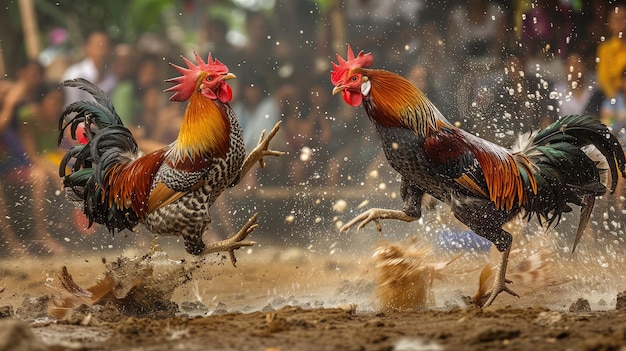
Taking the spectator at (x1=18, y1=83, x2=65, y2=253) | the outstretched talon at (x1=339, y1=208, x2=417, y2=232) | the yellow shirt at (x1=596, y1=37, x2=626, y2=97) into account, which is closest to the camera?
the outstretched talon at (x1=339, y1=208, x2=417, y2=232)

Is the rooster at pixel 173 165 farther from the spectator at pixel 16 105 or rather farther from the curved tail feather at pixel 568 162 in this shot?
the curved tail feather at pixel 568 162

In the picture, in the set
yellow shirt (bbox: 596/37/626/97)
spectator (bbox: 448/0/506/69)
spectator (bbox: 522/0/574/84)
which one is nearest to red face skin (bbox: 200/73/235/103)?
spectator (bbox: 448/0/506/69)

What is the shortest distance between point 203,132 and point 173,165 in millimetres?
290

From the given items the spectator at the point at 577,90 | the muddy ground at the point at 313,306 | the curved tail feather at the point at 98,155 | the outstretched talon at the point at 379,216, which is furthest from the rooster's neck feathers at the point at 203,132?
the spectator at the point at 577,90

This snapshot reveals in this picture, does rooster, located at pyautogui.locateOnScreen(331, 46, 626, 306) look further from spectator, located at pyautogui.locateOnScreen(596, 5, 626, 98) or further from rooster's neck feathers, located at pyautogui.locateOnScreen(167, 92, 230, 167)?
spectator, located at pyautogui.locateOnScreen(596, 5, 626, 98)

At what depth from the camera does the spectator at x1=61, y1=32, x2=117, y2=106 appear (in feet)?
19.5

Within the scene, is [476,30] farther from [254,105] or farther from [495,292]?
[495,292]

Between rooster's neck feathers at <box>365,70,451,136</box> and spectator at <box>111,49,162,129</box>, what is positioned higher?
spectator at <box>111,49,162,129</box>

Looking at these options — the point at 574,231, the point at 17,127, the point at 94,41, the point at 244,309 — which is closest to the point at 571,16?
the point at 574,231

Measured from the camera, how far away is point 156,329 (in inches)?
163

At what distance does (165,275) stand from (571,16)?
3.53 m

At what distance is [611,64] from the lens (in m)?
5.70

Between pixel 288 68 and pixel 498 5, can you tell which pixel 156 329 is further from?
pixel 498 5

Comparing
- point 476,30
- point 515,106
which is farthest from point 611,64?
point 476,30
